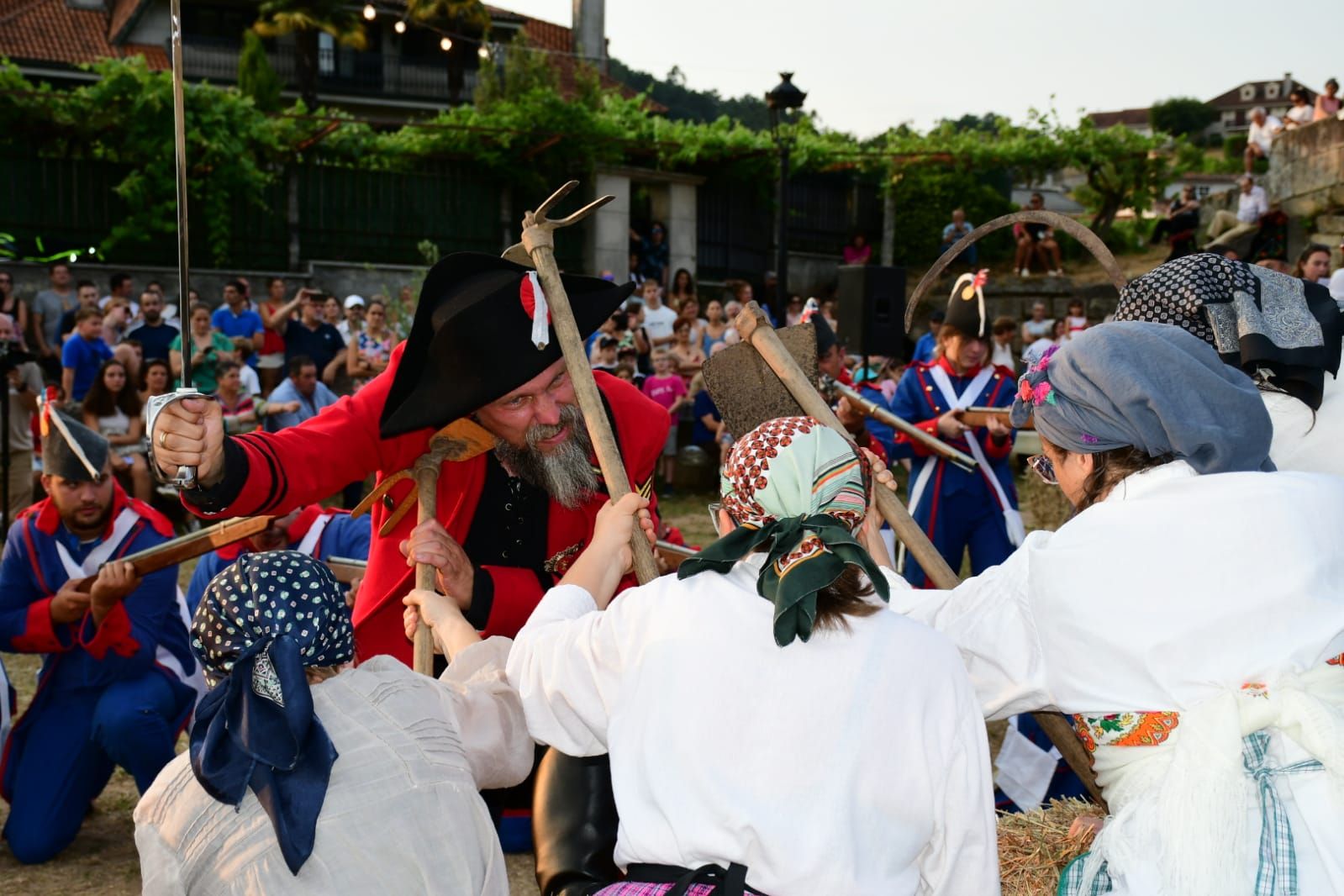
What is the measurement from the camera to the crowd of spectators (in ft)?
32.9

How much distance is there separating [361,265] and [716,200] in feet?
19.0

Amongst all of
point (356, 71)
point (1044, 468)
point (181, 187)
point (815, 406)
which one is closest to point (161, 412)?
point (181, 187)

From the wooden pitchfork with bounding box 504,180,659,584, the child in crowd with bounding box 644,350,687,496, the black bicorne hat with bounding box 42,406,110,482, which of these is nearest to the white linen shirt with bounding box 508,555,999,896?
the wooden pitchfork with bounding box 504,180,659,584

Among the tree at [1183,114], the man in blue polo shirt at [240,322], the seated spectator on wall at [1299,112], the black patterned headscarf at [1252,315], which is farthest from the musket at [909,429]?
the tree at [1183,114]

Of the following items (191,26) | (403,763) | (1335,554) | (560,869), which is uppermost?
(191,26)

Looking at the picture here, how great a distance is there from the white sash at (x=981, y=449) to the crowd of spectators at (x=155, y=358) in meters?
4.74

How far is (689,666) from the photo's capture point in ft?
6.98

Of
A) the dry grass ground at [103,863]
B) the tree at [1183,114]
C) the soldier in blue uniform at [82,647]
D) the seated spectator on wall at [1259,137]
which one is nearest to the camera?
the dry grass ground at [103,863]

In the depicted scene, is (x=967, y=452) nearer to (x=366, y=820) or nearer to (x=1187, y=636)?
(x=1187, y=636)

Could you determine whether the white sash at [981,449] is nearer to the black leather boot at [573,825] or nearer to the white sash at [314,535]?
the white sash at [314,535]

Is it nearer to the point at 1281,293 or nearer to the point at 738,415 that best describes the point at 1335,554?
the point at 1281,293

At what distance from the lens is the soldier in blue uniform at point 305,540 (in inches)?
211

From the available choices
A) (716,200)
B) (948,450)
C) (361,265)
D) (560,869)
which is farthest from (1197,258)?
(716,200)

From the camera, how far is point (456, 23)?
31.4m
